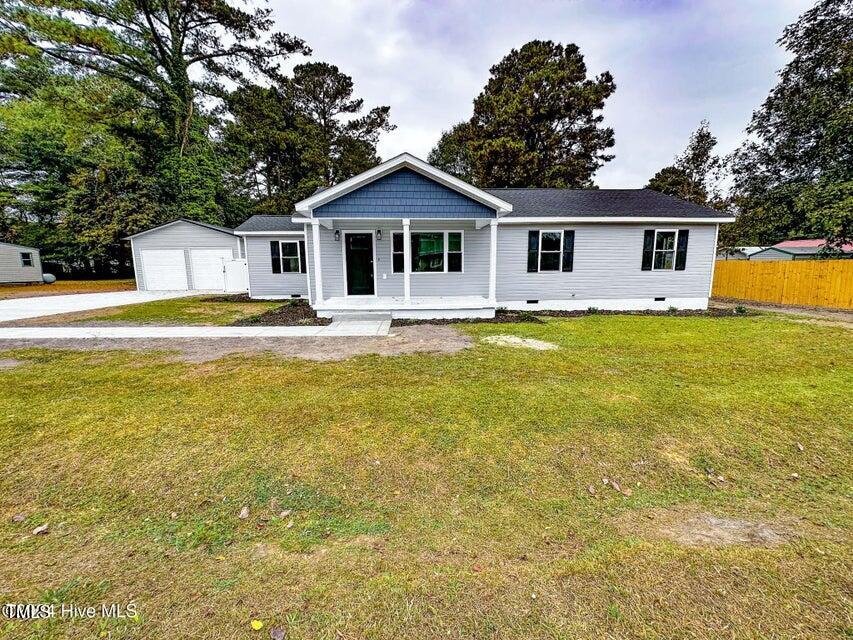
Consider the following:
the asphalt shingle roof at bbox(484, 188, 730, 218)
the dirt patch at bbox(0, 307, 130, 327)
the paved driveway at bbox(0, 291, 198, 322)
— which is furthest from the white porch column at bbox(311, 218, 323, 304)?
the paved driveway at bbox(0, 291, 198, 322)

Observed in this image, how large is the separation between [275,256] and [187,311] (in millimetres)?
4081

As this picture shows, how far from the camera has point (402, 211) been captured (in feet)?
32.2

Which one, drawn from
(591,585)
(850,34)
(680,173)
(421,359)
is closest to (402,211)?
(421,359)

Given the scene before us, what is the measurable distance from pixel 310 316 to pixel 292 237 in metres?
5.46

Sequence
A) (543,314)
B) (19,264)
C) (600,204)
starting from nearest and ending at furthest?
(543,314) → (600,204) → (19,264)

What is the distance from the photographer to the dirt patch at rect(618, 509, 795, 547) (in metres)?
2.26

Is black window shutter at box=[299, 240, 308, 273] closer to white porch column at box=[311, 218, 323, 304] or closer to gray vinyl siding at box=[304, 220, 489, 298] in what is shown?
gray vinyl siding at box=[304, 220, 489, 298]

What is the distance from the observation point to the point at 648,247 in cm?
1176

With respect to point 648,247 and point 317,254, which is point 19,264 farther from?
point 648,247

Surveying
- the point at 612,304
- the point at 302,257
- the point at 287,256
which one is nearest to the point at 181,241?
the point at 287,256

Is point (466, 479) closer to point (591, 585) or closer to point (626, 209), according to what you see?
point (591, 585)

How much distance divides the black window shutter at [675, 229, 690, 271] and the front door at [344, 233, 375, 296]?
9.94 m

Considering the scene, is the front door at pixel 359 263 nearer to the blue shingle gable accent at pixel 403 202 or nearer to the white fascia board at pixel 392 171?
the blue shingle gable accent at pixel 403 202

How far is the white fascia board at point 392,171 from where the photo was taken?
9.54 metres
